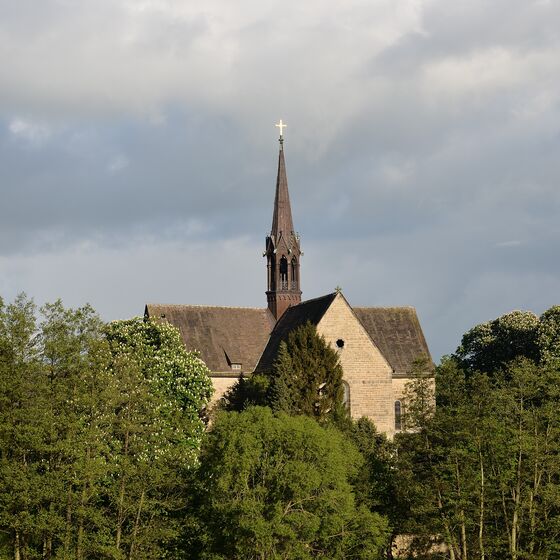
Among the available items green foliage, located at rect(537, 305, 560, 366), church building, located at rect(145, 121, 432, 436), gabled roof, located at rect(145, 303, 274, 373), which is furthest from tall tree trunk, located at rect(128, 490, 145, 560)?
green foliage, located at rect(537, 305, 560, 366)

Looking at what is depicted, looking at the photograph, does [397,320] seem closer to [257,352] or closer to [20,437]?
[257,352]

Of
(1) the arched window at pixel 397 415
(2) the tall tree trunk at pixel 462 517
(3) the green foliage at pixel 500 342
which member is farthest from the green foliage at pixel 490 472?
(3) the green foliage at pixel 500 342

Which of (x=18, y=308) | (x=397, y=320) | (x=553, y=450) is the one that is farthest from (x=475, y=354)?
(x=18, y=308)

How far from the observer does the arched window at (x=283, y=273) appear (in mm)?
80000

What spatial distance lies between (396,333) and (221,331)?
443 inches

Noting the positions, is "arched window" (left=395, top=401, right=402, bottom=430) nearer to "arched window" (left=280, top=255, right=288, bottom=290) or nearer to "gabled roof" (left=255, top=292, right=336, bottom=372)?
"gabled roof" (left=255, top=292, right=336, bottom=372)

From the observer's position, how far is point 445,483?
46.3m

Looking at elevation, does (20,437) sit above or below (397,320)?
below

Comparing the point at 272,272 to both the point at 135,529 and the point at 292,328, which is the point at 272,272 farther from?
the point at 135,529

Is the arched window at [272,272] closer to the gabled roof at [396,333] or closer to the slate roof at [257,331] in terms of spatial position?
the slate roof at [257,331]

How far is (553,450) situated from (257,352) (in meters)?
30.6

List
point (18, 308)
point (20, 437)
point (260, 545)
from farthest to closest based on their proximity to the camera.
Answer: point (18, 308) < point (20, 437) < point (260, 545)

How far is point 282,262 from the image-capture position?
80.8 meters

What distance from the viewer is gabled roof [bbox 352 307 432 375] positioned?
7407cm
